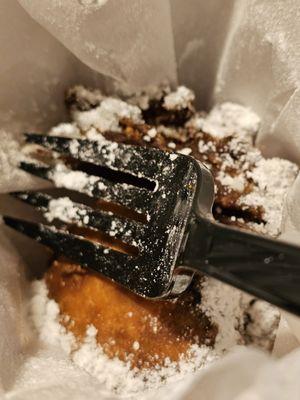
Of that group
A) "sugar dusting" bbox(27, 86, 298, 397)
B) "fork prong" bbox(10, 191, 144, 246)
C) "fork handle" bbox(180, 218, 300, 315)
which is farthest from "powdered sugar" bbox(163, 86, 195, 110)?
"fork handle" bbox(180, 218, 300, 315)

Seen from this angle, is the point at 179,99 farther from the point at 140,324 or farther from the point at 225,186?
the point at 140,324

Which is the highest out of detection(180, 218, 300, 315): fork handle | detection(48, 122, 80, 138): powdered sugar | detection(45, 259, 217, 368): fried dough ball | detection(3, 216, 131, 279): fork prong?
detection(180, 218, 300, 315): fork handle

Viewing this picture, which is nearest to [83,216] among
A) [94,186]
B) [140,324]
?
[94,186]

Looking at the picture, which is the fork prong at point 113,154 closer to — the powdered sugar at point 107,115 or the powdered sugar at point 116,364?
the powdered sugar at point 107,115

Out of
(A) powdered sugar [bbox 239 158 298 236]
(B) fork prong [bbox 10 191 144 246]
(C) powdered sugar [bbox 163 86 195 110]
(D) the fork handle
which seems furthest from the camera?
(C) powdered sugar [bbox 163 86 195 110]

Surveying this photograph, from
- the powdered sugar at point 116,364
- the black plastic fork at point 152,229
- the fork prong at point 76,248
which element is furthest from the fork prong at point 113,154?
the powdered sugar at point 116,364

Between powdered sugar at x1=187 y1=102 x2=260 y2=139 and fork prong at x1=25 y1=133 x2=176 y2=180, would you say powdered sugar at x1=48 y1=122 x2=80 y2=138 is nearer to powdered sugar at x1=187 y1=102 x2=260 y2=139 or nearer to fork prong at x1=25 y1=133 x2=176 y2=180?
fork prong at x1=25 y1=133 x2=176 y2=180

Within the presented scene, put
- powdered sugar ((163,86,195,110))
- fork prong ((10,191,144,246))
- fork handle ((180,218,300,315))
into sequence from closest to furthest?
fork handle ((180,218,300,315))
fork prong ((10,191,144,246))
powdered sugar ((163,86,195,110))
